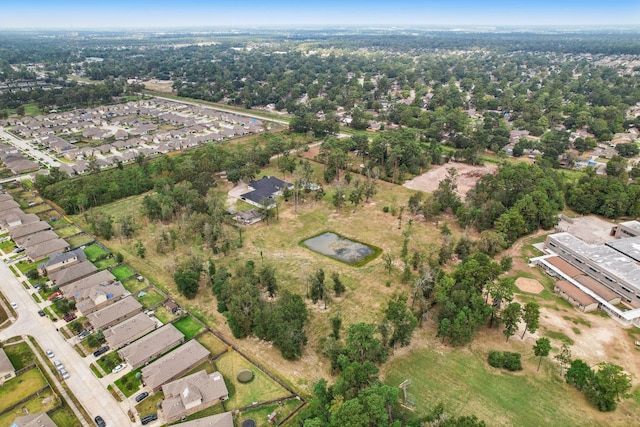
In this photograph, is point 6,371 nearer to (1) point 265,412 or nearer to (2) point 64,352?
(2) point 64,352

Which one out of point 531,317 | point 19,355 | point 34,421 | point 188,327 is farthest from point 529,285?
point 19,355

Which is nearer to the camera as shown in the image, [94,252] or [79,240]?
[94,252]

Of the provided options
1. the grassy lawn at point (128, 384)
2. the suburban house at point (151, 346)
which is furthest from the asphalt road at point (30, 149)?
the grassy lawn at point (128, 384)

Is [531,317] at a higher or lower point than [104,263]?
higher

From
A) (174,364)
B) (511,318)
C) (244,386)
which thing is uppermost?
(511,318)

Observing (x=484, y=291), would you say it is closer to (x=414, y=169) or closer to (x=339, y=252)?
(x=339, y=252)

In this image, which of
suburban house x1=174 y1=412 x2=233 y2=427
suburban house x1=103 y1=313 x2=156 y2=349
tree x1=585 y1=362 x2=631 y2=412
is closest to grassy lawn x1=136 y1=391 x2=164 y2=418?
suburban house x1=174 y1=412 x2=233 y2=427

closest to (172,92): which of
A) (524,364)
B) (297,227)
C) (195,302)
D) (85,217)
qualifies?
(85,217)
